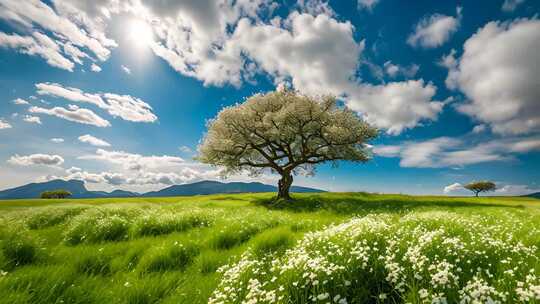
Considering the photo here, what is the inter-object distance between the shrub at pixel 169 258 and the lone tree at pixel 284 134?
2540 cm

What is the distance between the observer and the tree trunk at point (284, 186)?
117 ft

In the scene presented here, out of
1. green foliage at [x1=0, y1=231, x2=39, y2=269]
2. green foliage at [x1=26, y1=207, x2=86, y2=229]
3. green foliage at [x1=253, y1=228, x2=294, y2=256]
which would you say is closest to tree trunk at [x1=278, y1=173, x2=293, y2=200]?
green foliage at [x1=26, y1=207, x2=86, y2=229]

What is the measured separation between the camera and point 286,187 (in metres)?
36.2

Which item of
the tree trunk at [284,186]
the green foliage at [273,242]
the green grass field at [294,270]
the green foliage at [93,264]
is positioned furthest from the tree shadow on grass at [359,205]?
the green foliage at [93,264]

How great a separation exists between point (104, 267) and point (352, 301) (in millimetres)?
6436

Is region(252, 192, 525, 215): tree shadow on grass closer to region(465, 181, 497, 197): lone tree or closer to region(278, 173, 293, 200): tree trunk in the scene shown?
region(278, 173, 293, 200): tree trunk

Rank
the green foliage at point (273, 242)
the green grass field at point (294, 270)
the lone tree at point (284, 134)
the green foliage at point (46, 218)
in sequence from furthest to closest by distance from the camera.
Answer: the lone tree at point (284, 134), the green foliage at point (46, 218), the green foliage at point (273, 242), the green grass field at point (294, 270)

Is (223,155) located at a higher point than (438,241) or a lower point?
higher

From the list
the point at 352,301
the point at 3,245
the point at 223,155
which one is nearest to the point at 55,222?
the point at 3,245

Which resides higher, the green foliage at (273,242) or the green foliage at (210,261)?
the green foliage at (273,242)

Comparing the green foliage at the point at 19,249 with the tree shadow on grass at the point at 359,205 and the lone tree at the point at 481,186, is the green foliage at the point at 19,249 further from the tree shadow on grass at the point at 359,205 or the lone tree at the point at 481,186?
the lone tree at the point at 481,186

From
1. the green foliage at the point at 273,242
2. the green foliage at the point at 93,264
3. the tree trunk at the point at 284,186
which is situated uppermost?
the tree trunk at the point at 284,186

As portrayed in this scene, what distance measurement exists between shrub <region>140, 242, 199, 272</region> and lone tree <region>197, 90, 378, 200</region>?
83.3 ft

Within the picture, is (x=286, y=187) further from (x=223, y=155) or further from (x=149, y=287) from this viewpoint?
(x=149, y=287)
